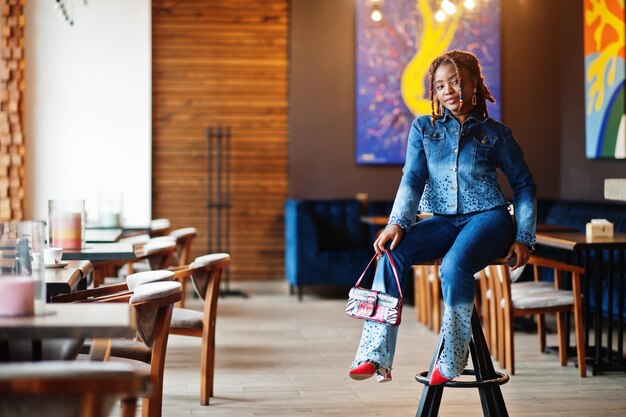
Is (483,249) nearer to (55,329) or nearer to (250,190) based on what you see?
(55,329)

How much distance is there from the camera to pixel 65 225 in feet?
16.1

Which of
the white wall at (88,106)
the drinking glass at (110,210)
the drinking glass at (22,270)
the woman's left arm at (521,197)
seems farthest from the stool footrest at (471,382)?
the white wall at (88,106)

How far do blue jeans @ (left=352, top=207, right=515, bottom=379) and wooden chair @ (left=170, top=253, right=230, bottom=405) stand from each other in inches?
52.4

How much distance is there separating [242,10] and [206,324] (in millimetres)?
5492

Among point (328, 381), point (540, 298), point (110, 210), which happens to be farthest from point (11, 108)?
point (540, 298)

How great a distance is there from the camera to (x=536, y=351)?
246 inches

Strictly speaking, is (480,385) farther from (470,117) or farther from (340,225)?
(340,225)

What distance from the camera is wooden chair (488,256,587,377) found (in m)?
5.48

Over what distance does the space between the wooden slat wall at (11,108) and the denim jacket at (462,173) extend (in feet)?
21.0

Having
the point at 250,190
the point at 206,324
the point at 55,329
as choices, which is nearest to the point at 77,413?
the point at 55,329

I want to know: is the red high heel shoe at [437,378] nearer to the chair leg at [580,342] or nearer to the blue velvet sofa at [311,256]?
the chair leg at [580,342]

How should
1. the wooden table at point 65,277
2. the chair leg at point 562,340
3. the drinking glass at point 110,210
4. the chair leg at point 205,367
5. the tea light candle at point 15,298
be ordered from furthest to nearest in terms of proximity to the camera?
1. the drinking glass at point 110,210
2. the chair leg at point 562,340
3. the chair leg at point 205,367
4. the wooden table at point 65,277
5. the tea light candle at point 15,298

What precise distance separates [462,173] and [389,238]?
39 cm

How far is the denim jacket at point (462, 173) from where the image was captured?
3.46m
